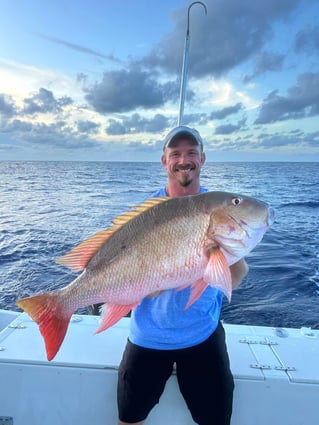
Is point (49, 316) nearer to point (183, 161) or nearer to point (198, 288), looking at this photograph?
point (198, 288)

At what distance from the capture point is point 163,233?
2.05m

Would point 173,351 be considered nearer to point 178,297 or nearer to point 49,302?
point 178,297

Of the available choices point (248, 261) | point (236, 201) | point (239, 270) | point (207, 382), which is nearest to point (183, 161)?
point (236, 201)

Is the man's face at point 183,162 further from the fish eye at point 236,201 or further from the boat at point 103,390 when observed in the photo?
the boat at point 103,390

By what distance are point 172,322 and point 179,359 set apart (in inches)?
10.8

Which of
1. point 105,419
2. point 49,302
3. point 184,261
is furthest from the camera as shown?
point 105,419

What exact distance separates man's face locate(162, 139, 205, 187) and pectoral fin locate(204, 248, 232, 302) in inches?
36.8

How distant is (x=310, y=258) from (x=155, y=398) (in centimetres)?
830

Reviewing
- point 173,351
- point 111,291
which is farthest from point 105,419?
point 111,291

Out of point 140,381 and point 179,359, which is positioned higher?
point 179,359

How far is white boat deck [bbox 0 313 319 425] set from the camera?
2518mm

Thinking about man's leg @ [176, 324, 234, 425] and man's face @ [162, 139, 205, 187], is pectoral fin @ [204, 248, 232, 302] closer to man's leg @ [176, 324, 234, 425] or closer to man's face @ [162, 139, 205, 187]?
man's leg @ [176, 324, 234, 425]

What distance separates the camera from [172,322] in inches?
99.0

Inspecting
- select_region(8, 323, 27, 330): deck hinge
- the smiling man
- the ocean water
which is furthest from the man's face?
the ocean water
